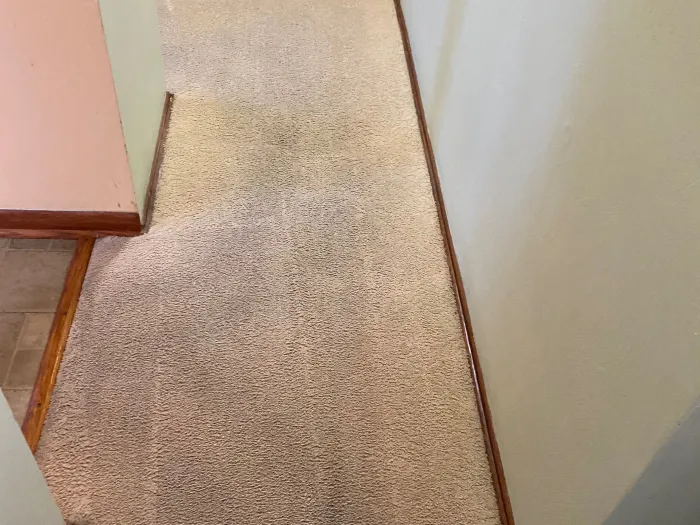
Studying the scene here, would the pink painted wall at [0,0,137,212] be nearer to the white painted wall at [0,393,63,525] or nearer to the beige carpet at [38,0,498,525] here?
the beige carpet at [38,0,498,525]

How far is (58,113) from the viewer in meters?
1.36

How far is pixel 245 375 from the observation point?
136 cm

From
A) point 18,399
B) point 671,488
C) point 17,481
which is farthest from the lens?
point 18,399

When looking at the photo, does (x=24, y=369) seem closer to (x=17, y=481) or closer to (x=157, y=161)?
(x=17, y=481)

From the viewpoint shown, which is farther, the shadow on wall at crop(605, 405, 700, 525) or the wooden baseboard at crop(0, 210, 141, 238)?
the wooden baseboard at crop(0, 210, 141, 238)

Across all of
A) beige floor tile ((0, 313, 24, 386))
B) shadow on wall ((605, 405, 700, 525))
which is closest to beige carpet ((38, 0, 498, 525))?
beige floor tile ((0, 313, 24, 386))

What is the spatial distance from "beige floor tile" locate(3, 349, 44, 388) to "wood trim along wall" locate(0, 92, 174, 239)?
0.35 metres

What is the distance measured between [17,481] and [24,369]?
1.86 feet

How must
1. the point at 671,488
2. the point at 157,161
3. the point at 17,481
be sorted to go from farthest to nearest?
the point at 157,161
the point at 17,481
the point at 671,488

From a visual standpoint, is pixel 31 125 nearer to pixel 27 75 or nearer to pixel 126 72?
pixel 27 75

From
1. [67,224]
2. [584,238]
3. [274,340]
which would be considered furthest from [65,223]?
[584,238]

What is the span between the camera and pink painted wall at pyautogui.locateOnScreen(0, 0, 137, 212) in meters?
1.21

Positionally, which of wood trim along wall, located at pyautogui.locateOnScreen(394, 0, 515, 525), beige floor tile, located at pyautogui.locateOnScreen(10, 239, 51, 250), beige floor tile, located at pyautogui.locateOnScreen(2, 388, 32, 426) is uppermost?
wood trim along wall, located at pyautogui.locateOnScreen(394, 0, 515, 525)

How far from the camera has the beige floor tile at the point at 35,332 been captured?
4.52ft
